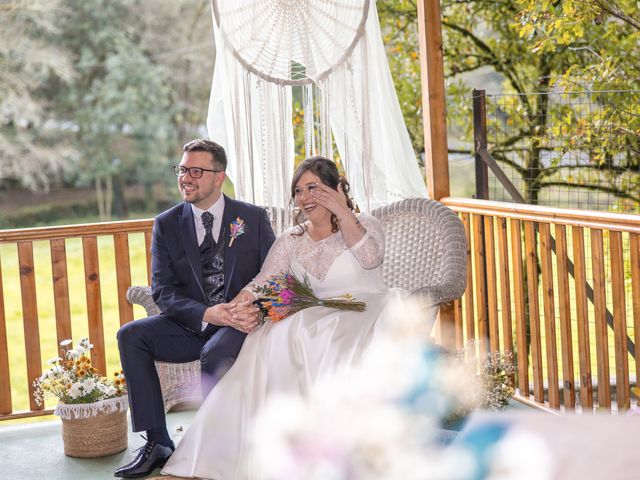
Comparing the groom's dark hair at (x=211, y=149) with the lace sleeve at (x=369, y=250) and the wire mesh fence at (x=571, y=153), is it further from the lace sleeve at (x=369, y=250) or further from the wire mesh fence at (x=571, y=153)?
the wire mesh fence at (x=571, y=153)

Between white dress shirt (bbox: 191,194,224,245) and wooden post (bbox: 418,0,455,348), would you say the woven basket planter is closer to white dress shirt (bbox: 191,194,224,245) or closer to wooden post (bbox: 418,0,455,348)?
white dress shirt (bbox: 191,194,224,245)

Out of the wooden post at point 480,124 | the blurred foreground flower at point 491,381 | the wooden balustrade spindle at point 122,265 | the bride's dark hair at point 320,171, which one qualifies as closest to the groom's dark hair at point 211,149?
the bride's dark hair at point 320,171

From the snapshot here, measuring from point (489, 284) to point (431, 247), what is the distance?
2.06ft

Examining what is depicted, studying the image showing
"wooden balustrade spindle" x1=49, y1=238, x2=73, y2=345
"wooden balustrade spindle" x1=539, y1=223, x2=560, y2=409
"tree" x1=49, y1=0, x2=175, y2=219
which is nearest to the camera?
"wooden balustrade spindle" x1=539, y1=223, x2=560, y2=409

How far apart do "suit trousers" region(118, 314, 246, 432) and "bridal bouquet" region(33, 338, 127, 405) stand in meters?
0.28

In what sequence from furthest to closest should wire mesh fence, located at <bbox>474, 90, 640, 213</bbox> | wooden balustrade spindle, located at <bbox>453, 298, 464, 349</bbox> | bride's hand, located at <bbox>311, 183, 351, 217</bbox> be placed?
wire mesh fence, located at <bbox>474, 90, 640, 213</bbox> → wooden balustrade spindle, located at <bbox>453, 298, 464, 349</bbox> → bride's hand, located at <bbox>311, 183, 351, 217</bbox>

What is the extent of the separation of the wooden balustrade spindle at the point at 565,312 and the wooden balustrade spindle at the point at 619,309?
0.29m

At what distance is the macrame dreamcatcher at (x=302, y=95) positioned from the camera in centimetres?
417

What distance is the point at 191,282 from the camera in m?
3.61

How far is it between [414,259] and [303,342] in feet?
3.23

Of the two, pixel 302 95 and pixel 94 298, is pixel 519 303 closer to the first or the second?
pixel 302 95

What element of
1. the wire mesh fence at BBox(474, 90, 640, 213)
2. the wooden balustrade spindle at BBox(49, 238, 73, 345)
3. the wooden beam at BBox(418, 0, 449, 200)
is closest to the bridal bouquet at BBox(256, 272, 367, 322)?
the wooden balustrade spindle at BBox(49, 238, 73, 345)

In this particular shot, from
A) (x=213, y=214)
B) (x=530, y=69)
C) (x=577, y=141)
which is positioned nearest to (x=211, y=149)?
(x=213, y=214)

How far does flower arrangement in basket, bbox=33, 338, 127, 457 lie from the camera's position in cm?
369
